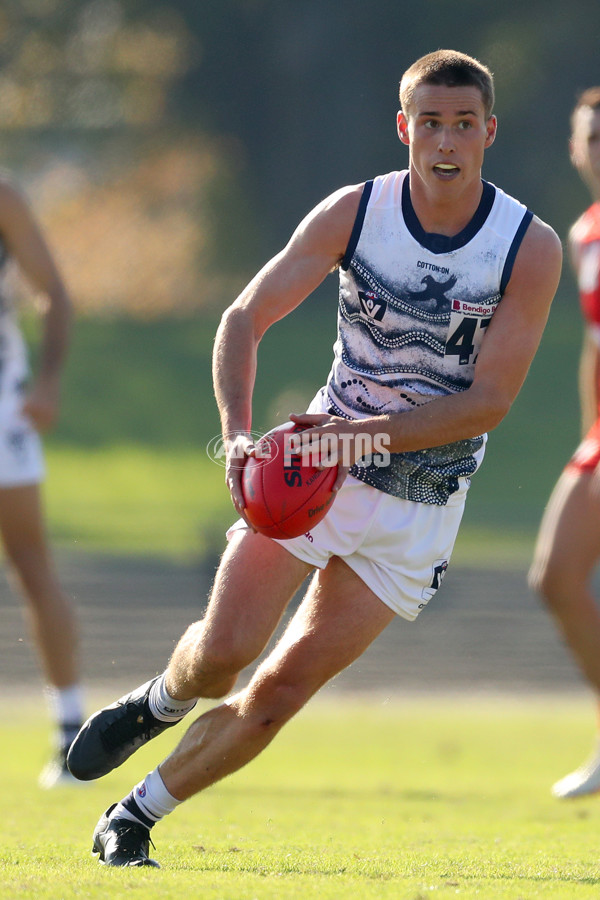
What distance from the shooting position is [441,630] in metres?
14.8

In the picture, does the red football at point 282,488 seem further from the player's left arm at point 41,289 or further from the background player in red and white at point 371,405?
the player's left arm at point 41,289

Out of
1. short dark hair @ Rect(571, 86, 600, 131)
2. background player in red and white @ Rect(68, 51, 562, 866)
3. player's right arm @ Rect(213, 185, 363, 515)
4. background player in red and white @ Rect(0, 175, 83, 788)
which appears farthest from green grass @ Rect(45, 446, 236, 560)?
→ player's right arm @ Rect(213, 185, 363, 515)

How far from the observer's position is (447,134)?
4.59m

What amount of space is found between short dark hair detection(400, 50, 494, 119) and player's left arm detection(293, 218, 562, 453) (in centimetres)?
43

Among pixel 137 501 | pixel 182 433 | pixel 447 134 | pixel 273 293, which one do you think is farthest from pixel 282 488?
pixel 182 433

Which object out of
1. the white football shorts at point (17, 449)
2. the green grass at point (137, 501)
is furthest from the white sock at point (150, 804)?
the green grass at point (137, 501)

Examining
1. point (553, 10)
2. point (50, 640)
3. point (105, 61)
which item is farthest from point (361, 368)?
point (105, 61)

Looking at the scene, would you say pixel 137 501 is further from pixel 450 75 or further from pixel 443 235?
pixel 450 75

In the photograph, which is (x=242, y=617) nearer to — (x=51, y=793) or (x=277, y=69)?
(x=51, y=793)

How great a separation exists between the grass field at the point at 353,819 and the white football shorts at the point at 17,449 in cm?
139

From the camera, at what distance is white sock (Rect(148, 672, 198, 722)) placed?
187 inches

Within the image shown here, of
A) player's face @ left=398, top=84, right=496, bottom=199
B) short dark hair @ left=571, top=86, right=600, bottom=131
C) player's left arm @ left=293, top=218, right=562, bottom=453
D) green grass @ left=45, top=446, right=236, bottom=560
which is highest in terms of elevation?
player's face @ left=398, top=84, right=496, bottom=199

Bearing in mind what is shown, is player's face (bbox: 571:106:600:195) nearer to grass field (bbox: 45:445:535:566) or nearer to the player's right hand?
the player's right hand

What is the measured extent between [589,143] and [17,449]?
2.82 meters
